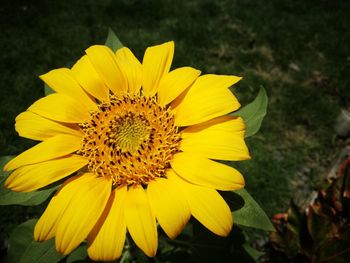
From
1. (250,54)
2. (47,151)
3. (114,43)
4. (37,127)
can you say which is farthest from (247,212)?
(250,54)

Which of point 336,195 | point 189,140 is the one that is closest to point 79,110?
point 189,140

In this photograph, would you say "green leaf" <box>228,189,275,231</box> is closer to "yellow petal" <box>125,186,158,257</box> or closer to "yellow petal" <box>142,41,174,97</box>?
"yellow petal" <box>125,186,158,257</box>

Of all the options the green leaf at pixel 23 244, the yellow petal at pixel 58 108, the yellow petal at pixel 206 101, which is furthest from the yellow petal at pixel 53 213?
the yellow petal at pixel 206 101

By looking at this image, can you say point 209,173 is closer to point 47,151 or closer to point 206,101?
point 206,101

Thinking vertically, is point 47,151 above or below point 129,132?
above

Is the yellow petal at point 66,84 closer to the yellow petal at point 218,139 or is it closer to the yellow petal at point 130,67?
the yellow petal at point 130,67

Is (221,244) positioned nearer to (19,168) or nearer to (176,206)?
(176,206)
